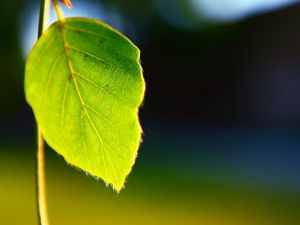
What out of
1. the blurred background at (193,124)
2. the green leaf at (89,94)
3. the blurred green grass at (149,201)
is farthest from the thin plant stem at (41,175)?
the blurred background at (193,124)

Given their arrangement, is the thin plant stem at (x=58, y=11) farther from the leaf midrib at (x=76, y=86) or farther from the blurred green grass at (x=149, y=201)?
the blurred green grass at (x=149, y=201)

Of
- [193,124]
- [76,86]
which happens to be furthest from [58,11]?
[193,124]

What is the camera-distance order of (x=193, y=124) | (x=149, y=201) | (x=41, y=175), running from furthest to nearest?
(x=193, y=124) < (x=149, y=201) < (x=41, y=175)

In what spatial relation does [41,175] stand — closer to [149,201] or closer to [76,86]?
[76,86]

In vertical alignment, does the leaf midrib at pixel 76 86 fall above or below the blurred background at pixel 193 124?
below

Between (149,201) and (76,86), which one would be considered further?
(149,201)

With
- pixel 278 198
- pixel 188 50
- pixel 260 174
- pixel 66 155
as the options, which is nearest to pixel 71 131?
pixel 66 155

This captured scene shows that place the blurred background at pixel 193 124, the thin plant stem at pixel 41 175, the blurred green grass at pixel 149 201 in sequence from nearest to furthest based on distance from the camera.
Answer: the thin plant stem at pixel 41 175, the blurred green grass at pixel 149 201, the blurred background at pixel 193 124

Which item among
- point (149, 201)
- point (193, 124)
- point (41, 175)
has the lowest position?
point (41, 175)
